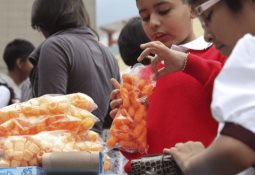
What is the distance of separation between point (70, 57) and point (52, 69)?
0.34 ft

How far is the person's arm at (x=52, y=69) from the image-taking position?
213 centimetres

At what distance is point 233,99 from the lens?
102 cm

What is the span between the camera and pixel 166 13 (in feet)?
5.76

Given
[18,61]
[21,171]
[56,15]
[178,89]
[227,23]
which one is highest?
[227,23]

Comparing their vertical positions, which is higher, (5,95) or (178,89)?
(178,89)

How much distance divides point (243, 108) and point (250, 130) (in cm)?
4

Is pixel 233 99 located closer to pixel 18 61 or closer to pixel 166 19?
pixel 166 19

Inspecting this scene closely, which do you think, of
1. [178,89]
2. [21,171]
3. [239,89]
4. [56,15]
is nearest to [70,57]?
[56,15]

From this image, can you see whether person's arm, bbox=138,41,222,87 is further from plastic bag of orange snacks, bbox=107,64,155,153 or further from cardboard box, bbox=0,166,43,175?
cardboard box, bbox=0,166,43,175

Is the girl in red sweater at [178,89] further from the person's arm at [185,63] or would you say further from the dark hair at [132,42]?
the dark hair at [132,42]

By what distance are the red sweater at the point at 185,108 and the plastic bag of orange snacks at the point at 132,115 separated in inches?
1.2

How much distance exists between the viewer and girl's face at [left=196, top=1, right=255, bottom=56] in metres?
1.14

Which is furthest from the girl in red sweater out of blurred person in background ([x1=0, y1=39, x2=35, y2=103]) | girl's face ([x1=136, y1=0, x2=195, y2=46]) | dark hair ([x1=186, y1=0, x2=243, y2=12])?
blurred person in background ([x1=0, y1=39, x2=35, y2=103])

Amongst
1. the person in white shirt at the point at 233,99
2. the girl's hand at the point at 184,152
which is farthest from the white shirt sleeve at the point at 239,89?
the girl's hand at the point at 184,152
